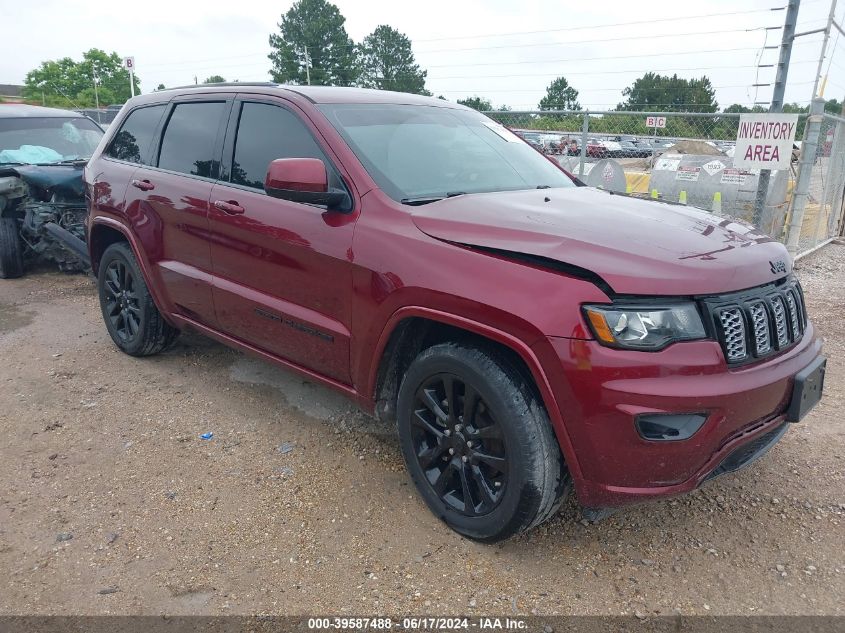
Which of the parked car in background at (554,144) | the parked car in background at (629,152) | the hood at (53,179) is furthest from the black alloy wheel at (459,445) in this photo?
the parked car in background at (629,152)

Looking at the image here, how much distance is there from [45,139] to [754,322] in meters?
8.00

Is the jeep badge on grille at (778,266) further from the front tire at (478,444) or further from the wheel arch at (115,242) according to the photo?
the wheel arch at (115,242)

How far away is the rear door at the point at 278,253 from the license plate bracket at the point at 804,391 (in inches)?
72.9

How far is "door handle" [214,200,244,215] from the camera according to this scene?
3562mm

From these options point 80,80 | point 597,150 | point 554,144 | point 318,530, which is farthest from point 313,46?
point 318,530

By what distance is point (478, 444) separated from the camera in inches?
107

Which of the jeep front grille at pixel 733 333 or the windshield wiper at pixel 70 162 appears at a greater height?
the windshield wiper at pixel 70 162

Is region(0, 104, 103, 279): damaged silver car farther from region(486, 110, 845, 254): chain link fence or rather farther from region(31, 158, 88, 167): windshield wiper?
region(486, 110, 845, 254): chain link fence

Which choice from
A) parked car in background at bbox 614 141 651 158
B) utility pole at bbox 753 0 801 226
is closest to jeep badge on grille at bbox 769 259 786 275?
utility pole at bbox 753 0 801 226

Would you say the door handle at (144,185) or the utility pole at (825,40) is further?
the utility pole at (825,40)

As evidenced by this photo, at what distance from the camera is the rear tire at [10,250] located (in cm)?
725

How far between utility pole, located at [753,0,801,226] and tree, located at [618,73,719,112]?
33139mm

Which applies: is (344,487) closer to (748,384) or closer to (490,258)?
(490,258)

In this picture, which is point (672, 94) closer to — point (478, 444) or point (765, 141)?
point (765, 141)
